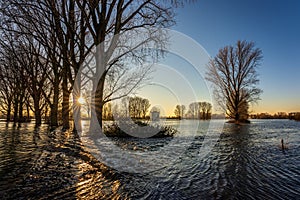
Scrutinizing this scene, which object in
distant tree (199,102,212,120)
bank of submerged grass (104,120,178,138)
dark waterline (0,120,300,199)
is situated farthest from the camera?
distant tree (199,102,212,120)

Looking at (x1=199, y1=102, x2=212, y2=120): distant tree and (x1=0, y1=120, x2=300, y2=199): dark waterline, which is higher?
(x1=199, y1=102, x2=212, y2=120): distant tree

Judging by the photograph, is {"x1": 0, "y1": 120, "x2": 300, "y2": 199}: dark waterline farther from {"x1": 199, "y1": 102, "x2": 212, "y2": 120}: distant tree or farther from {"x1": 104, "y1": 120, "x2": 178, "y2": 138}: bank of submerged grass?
Result: {"x1": 199, "y1": 102, "x2": 212, "y2": 120}: distant tree

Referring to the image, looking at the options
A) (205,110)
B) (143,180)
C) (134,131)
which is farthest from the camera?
(205,110)

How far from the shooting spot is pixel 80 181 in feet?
13.6

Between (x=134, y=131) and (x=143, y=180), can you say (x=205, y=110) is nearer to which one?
(x=134, y=131)

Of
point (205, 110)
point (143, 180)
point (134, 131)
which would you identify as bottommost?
point (143, 180)

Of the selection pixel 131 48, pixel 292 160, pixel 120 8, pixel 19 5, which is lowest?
pixel 292 160

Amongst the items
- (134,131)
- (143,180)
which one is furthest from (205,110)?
(143,180)

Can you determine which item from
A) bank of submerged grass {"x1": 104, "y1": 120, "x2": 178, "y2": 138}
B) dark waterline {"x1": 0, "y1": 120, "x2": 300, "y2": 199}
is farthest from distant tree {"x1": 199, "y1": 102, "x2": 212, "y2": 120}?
dark waterline {"x1": 0, "y1": 120, "x2": 300, "y2": 199}

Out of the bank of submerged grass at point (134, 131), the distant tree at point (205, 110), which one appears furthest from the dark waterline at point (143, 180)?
the distant tree at point (205, 110)

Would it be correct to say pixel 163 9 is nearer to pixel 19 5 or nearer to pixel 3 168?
pixel 19 5

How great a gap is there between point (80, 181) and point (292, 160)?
6.70 meters

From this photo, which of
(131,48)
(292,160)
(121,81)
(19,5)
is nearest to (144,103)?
(121,81)

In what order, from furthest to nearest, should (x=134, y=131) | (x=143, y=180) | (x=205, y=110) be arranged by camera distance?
(x=205, y=110) → (x=134, y=131) → (x=143, y=180)
